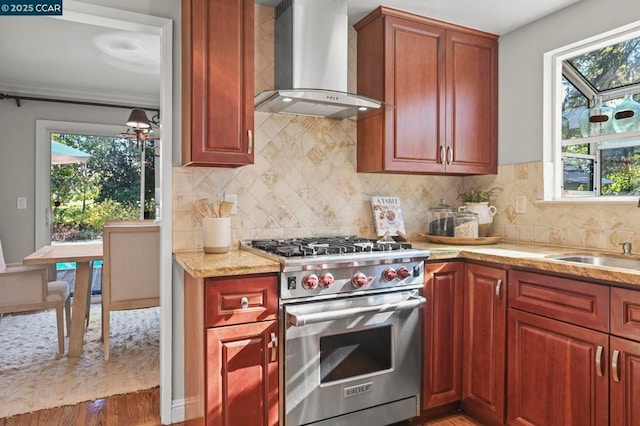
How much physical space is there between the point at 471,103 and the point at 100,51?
3.10 meters

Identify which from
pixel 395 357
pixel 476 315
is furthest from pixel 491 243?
pixel 395 357

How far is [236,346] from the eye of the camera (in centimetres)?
174

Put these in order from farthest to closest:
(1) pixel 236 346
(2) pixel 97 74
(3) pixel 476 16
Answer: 1. (2) pixel 97 74
2. (3) pixel 476 16
3. (1) pixel 236 346

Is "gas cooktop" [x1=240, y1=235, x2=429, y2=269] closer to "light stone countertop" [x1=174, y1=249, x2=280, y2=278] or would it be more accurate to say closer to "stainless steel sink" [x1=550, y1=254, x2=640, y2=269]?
"light stone countertop" [x1=174, y1=249, x2=280, y2=278]

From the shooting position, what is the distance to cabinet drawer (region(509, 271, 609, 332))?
5.44 ft

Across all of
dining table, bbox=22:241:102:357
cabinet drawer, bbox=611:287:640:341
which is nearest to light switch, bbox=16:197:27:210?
dining table, bbox=22:241:102:357

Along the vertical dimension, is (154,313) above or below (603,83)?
below

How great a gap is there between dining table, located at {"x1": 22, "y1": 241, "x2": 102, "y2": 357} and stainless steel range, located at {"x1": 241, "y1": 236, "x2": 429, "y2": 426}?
5.87 ft

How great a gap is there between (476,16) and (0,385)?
383 cm

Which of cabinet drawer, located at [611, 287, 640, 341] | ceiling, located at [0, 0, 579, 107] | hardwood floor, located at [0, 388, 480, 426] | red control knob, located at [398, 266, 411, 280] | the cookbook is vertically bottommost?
hardwood floor, located at [0, 388, 480, 426]

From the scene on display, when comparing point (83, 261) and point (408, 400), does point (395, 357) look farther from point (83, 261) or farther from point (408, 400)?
point (83, 261)

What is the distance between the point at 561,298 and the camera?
5.90ft

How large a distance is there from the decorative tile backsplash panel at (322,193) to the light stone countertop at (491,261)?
0.49ft

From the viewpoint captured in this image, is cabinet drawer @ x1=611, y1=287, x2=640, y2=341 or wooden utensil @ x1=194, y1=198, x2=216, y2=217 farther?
wooden utensil @ x1=194, y1=198, x2=216, y2=217
